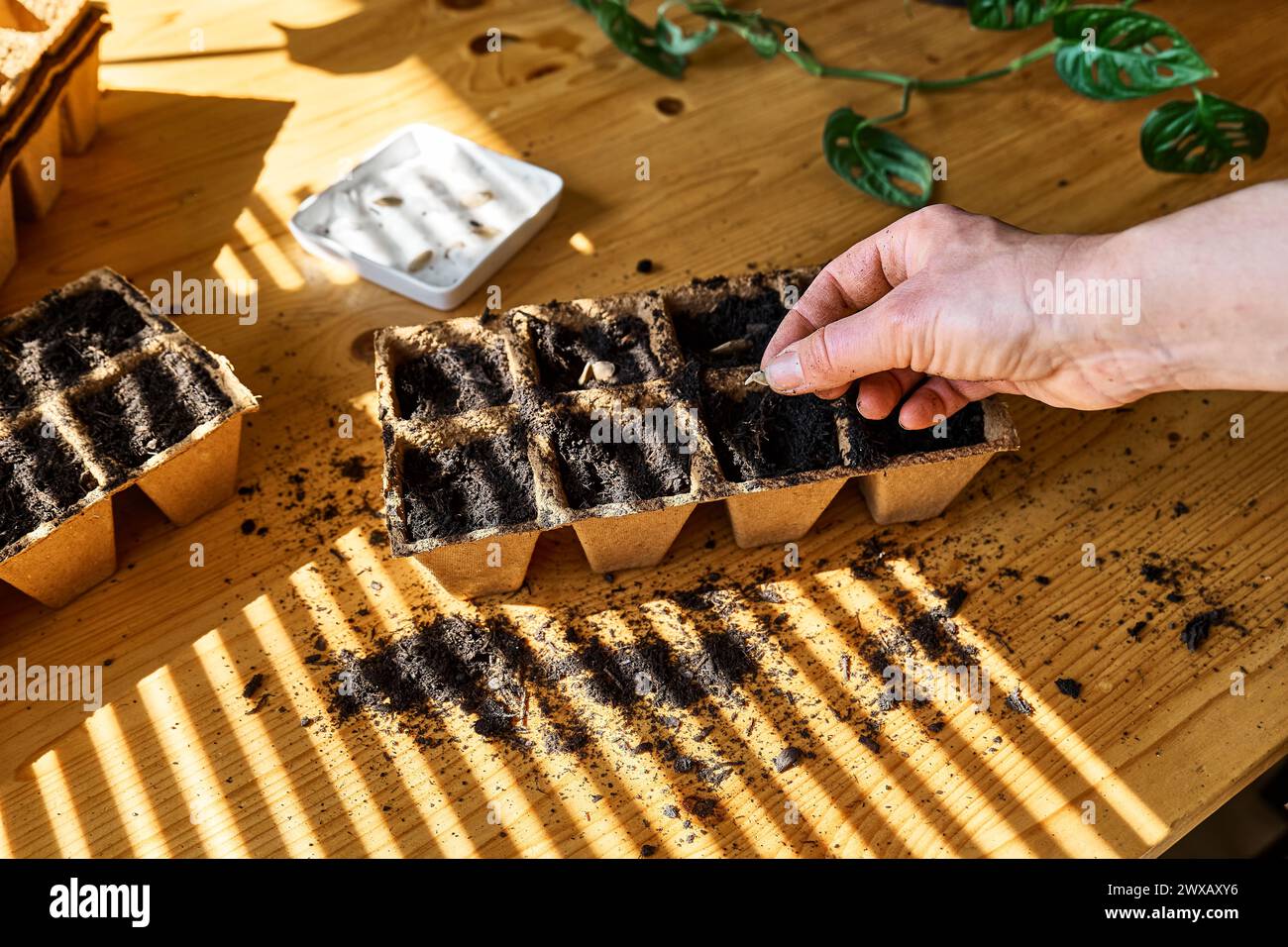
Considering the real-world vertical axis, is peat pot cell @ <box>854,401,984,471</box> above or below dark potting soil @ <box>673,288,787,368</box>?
below

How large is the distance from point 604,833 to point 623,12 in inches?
52.8

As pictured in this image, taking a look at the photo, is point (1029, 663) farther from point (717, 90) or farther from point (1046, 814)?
point (717, 90)

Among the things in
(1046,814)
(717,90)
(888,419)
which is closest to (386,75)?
(717,90)

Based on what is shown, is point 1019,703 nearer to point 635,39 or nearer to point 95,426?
point 95,426

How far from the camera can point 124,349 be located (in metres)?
1.28

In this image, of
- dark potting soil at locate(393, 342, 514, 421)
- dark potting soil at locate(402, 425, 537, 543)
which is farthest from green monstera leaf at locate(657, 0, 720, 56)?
dark potting soil at locate(402, 425, 537, 543)

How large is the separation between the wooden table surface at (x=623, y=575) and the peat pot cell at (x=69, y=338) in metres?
0.17

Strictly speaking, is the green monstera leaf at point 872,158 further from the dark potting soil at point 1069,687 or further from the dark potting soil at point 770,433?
the dark potting soil at point 1069,687

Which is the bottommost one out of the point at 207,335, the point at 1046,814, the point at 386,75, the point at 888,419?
the point at 1046,814

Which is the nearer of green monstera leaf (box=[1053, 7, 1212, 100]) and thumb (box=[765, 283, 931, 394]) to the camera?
thumb (box=[765, 283, 931, 394])

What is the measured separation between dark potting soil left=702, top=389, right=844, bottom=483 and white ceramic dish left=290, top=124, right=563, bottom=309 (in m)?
0.46

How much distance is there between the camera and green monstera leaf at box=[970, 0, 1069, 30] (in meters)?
1.59

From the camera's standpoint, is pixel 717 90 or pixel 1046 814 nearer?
pixel 1046 814

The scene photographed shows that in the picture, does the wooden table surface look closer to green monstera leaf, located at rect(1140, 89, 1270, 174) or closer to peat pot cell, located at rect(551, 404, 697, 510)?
green monstera leaf, located at rect(1140, 89, 1270, 174)
